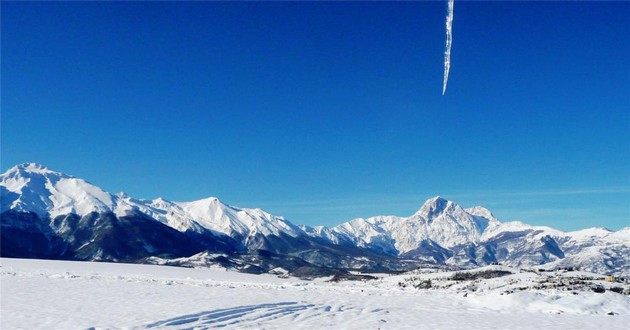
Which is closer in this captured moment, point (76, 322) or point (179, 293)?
point (76, 322)

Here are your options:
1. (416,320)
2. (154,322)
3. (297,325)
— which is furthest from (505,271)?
(154,322)

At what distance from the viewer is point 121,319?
28.6 metres

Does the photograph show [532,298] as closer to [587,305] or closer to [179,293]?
[587,305]

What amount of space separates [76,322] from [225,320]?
8.49m

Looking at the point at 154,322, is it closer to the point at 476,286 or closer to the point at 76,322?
the point at 76,322

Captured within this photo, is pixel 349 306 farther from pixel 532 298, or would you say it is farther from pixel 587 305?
pixel 587 305

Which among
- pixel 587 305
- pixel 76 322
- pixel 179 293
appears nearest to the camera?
pixel 76 322

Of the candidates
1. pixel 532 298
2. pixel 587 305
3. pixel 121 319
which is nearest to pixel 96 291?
pixel 121 319

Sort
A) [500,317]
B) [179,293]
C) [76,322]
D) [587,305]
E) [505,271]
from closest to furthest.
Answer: [76,322]
[500,317]
[587,305]
[179,293]
[505,271]

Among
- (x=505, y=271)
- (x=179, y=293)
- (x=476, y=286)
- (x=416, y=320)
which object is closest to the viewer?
(x=416, y=320)

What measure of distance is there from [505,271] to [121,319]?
72.4 m

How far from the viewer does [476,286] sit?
2480 inches

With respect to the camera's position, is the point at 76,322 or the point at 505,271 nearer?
the point at 76,322

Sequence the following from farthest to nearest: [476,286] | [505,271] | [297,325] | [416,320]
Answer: [505,271] → [476,286] → [416,320] → [297,325]
